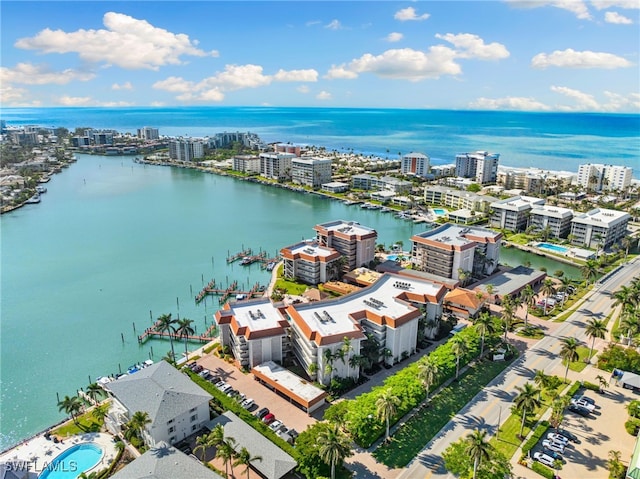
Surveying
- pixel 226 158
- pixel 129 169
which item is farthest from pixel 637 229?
pixel 129 169

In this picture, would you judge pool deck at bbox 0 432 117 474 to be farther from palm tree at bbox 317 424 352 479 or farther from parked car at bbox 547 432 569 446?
parked car at bbox 547 432 569 446

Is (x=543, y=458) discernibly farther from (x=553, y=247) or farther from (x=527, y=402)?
(x=553, y=247)

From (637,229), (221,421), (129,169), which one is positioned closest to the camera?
(221,421)

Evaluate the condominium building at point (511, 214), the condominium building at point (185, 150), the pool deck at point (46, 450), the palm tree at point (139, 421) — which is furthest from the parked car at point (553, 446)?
the condominium building at point (185, 150)

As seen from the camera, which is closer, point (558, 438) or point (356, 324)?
point (558, 438)

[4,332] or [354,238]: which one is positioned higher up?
[354,238]

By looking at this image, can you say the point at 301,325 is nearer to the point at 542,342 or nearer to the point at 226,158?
the point at 542,342

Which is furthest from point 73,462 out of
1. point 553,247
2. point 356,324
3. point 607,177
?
point 607,177

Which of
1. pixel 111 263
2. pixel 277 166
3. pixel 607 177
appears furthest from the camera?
pixel 277 166

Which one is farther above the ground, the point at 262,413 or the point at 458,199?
the point at 458,199
